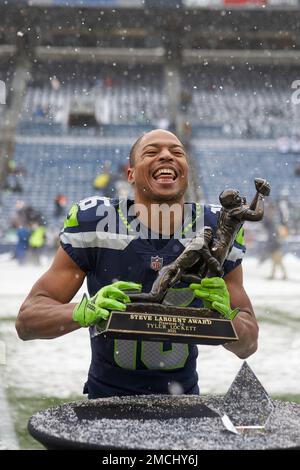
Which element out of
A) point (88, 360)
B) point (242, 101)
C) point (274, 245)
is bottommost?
point (88, 360)

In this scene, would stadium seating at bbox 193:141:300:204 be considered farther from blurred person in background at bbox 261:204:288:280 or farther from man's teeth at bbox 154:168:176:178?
man's teeth at bbox 154:168:176:178

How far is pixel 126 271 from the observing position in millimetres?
1738

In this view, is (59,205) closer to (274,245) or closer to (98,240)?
(274,245)

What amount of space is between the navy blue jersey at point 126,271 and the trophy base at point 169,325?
25 cm

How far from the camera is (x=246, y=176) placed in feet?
49.7

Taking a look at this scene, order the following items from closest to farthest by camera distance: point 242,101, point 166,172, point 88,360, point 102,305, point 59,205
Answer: point 102,305 → point 166,172 → point 88,360 → point 59,205 → point 242,101

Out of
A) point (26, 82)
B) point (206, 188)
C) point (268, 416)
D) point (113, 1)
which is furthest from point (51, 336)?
point (26, 82)

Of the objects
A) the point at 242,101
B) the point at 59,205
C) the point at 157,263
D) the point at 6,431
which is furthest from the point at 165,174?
the point at 242,101

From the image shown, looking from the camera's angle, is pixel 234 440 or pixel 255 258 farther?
pixel 255 258

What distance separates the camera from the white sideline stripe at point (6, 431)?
2.73m

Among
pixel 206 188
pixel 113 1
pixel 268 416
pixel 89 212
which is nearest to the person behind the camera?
pixel 268 416

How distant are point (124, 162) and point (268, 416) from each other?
13459 millimetres

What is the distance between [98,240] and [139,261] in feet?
0.34

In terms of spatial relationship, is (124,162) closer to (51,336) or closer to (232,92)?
(232,92)
